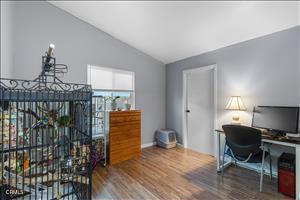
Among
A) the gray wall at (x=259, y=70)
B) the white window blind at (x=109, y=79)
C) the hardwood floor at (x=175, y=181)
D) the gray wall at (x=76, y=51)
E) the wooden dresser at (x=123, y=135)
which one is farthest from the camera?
the white window blind at (x=109, y=79)

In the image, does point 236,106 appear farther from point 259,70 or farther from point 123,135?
point 123,135

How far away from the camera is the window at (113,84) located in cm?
345

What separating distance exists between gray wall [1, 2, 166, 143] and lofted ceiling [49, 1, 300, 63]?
21 cm

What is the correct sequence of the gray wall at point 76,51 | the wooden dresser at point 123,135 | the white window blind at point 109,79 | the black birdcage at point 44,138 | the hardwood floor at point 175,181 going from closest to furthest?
the black birdcage at point 44,138, the hardwood floor at point 175,181, the gray wall at point 76,51, the wooden dresser at point 123,135, the white window blind at point 109,79

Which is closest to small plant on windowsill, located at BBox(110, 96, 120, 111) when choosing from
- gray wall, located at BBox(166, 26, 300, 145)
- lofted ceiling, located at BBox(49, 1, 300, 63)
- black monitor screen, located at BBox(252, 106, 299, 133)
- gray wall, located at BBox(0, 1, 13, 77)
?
lofted ceiling, located at BBox(49, 1, 300, 63)

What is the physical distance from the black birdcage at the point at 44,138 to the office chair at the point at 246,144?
194 centimetres

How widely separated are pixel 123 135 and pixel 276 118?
260cm

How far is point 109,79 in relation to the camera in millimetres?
3654

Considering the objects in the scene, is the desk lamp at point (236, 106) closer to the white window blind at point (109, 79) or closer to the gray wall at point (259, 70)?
the gray wall at point (259, 70)

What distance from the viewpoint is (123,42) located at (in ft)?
12.5

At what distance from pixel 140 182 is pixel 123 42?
2.97 metres

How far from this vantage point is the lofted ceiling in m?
2.22

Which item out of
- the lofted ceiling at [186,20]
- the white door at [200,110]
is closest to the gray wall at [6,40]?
the lofted ceiling at [186,20]

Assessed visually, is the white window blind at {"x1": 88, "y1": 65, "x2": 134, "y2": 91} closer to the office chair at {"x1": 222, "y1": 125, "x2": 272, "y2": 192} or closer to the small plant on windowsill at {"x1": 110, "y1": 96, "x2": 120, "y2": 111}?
the small plant on windowsill at {"x1": 110, "y1": 96, "x2": 120, "y2": 111}
